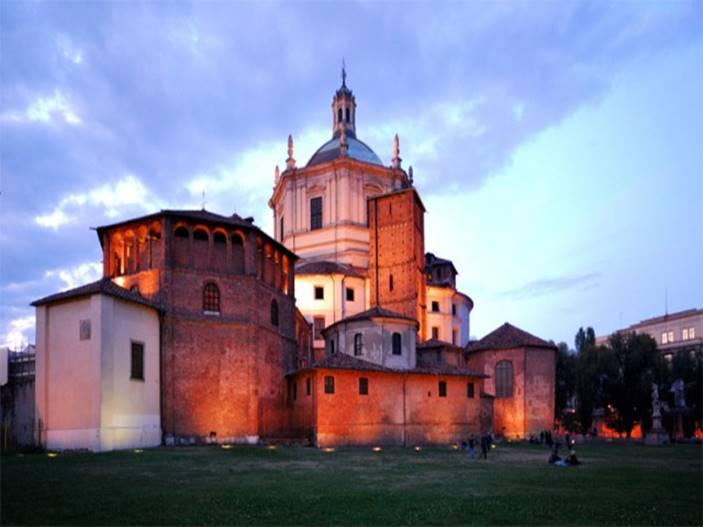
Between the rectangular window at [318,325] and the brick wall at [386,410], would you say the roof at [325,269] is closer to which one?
the rectangular window at [318,325]

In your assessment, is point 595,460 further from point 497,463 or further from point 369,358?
point 369,358

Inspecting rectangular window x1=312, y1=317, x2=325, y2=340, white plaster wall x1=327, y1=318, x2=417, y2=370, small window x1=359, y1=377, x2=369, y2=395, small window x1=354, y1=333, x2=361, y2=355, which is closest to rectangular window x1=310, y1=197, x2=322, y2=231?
rectangular window x1=312, y1=317, x2=325, y2=340

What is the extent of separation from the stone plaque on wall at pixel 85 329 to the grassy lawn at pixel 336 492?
213 inches

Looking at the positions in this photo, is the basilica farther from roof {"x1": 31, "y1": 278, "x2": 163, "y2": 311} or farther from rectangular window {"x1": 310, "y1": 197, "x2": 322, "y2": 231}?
rectangular window {"x1": 310, "y1": 197, "x2": 322, "y2": 231}

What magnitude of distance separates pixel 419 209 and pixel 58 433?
105ft

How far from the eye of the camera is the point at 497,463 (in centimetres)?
2564

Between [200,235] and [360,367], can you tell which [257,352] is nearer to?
[360,367]

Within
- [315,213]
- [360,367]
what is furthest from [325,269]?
[360,367]

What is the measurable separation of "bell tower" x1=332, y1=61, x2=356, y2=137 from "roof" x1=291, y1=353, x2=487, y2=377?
2962 cm

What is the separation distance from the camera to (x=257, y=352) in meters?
36.7

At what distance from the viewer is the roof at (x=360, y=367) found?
120ft

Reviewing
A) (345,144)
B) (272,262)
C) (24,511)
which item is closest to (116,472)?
(24,511)

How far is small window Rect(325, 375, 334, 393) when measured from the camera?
3647 cm

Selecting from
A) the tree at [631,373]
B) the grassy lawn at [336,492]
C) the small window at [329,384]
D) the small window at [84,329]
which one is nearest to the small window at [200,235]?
the small window at [84,329]
